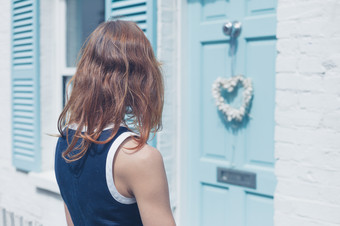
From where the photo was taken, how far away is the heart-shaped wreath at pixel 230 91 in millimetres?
2674

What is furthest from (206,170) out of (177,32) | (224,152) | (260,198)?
(177,32)

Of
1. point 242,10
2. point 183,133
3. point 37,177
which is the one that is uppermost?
point 242,10

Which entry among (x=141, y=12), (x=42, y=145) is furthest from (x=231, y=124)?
(x=42, y=145)

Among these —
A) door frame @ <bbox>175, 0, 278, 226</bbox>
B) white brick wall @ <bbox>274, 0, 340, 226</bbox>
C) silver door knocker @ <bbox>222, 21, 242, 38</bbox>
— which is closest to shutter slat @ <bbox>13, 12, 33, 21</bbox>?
door frame @ <bbox>175, 0, 278, 226</bbox>

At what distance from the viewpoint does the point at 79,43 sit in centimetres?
410

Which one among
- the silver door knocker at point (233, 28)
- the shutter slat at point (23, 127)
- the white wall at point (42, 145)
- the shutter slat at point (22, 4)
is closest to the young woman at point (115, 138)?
the silver door knocker at point (233, 28)

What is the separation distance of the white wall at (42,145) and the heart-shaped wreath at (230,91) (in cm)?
200

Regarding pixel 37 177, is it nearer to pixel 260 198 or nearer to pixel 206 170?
pixel 206 170

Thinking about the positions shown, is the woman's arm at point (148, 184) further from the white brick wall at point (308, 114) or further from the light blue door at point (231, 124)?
the light blue door at point (231, 124)

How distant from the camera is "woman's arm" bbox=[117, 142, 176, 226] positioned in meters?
1.16

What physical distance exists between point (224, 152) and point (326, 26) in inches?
46.8

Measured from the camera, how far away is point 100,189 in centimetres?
122

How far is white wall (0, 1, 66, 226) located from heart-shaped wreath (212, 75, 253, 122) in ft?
6.55

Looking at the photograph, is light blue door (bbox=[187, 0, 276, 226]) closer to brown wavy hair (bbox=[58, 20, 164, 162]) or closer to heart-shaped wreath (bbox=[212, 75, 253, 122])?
heart-shaped wreath (bbox=[212, 75, 253, 122])
